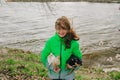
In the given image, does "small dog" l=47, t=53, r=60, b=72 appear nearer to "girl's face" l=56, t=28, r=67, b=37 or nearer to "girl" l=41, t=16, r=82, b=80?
"girl" l=41, t=16, r=82, b=80

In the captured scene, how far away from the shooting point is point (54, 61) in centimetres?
554

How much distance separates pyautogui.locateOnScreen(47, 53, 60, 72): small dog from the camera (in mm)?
5523

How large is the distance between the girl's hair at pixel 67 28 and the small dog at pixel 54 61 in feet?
0.90

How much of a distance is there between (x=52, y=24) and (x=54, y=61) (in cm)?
2466

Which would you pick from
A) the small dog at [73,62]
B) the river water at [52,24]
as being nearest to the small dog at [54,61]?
the small dog at [73,62]

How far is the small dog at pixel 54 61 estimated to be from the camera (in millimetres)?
5523

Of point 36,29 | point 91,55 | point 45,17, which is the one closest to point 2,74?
point 91,55

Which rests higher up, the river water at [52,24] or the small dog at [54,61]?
the small dog at [54,61]

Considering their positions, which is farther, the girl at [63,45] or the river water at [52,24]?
the river water at [52,24]

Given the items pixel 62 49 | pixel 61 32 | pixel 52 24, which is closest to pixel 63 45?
pixel 62 49

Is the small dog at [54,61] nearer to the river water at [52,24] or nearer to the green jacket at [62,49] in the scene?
the green jacket at [62,49]

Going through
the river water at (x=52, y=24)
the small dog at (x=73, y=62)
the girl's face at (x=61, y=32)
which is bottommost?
the river water at (x=52, y=24)

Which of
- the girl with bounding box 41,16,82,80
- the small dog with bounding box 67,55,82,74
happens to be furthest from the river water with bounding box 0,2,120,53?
the small dog with bounding box 67,55,82,74

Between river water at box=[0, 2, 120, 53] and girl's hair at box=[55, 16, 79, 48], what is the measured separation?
14.6 metres
